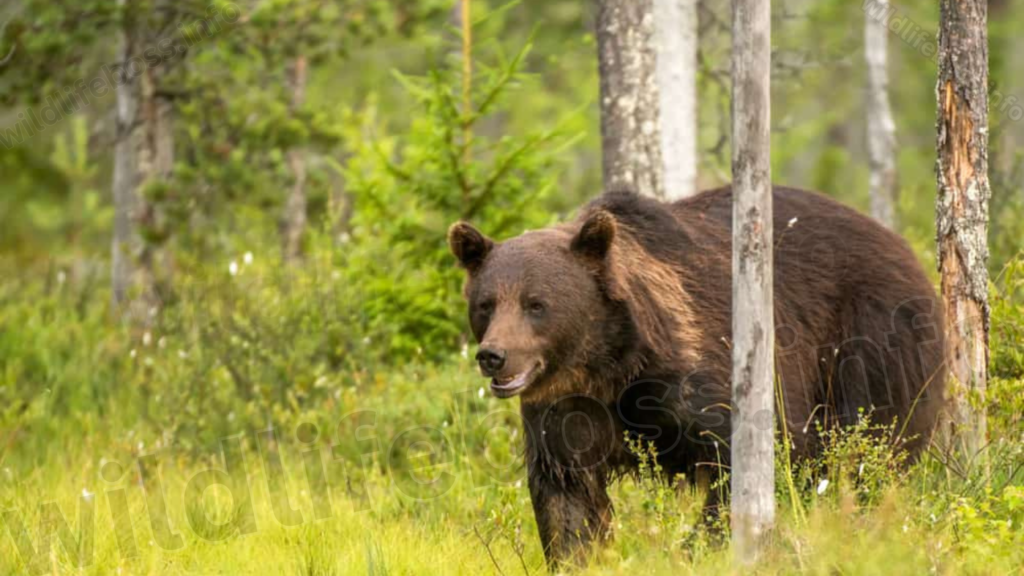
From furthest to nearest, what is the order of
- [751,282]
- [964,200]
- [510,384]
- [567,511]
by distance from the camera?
[964,200] → [567,511] → [510,384] → [751,282]

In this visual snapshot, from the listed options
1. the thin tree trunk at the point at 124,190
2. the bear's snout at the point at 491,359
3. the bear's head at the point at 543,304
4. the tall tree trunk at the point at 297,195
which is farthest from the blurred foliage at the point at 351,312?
the bear's snout at the point at 491,359

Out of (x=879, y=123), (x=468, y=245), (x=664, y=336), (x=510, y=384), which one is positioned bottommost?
(x=510, y=384)

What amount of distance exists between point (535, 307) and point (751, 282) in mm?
1104

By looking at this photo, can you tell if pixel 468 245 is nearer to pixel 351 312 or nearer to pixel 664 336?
pixel 664 336

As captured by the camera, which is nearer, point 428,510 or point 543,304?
point 543,304

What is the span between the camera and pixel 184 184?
10867 millimetres

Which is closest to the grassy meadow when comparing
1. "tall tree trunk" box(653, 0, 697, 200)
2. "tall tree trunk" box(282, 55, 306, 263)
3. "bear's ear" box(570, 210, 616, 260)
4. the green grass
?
the green grass

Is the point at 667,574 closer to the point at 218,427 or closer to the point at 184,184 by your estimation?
the point at 218,427

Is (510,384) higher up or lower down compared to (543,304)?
lower down

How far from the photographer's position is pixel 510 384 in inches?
208

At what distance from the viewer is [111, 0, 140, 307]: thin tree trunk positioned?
1069 centimetres

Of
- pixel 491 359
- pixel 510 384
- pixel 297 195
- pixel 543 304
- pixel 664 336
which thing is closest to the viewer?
pixel 491 359

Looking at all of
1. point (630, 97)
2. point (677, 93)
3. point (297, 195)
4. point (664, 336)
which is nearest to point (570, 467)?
point (664, 336)

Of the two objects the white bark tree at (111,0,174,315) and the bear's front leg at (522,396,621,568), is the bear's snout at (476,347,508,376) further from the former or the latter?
the white bark tree at (111,0,174,315)
